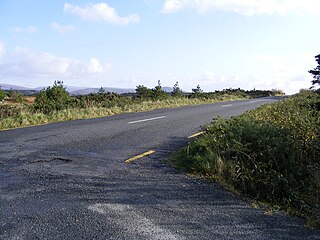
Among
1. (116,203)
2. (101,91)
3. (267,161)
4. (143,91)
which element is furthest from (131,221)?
(143,91)

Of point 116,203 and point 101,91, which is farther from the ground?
point 101,91

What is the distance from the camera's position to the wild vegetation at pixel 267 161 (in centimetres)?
434

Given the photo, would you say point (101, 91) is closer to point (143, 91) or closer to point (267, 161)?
point (143, 91)

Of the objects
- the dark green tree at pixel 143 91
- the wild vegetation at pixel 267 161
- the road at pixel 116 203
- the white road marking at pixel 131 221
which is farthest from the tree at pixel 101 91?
the white road marking at pixel 131 221

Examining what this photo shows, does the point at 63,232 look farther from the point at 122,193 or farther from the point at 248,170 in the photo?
the point at 248,170

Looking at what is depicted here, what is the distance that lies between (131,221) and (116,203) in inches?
20.0

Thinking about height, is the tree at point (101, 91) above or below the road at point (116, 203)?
above

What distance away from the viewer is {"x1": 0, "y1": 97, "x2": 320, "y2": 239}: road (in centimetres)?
307

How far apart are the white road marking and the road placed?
10 mm

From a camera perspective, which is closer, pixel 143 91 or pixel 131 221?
pixel 131 221

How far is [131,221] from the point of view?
10.7ft

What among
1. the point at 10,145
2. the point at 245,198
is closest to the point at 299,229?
the point at 245,198

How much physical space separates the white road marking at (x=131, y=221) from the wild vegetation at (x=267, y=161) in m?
1.76

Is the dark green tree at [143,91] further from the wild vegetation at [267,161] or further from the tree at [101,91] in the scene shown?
the wild vegetation at [267,161]
